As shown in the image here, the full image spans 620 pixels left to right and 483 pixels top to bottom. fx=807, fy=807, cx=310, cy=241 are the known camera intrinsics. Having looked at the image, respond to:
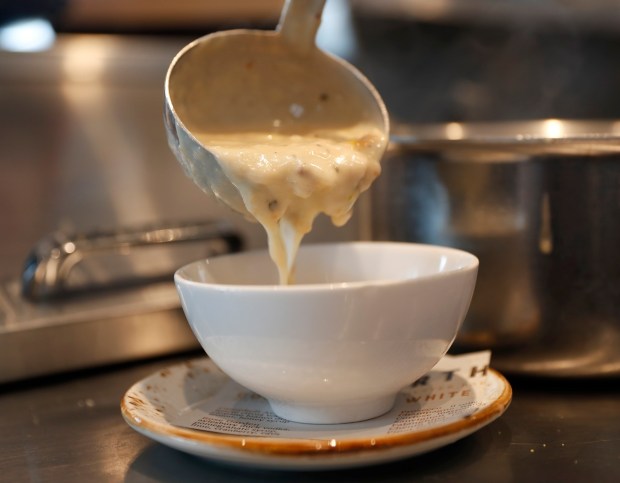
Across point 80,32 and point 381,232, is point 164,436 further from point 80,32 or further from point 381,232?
point 80,32

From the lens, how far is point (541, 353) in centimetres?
72

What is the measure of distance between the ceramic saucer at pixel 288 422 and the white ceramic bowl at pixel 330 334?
0.08ft

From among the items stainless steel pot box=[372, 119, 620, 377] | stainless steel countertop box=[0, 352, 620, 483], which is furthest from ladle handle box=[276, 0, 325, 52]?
stainless steel countertop box=[0, 352, 620, 483]

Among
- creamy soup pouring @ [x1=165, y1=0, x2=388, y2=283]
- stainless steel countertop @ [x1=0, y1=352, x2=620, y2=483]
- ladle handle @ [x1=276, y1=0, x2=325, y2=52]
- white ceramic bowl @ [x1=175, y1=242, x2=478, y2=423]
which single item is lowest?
stainless steel countertop @ [x1=0, y1=352, x2=620, y2=483]

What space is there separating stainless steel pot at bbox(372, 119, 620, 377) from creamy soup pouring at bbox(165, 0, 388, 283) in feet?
0.31

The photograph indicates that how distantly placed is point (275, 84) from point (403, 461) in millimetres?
357

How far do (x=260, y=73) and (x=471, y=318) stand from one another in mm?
300

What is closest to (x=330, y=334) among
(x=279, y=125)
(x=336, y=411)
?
(x=336, y=411)

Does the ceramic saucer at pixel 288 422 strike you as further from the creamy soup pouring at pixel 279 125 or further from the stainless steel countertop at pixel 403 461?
the creamy soup pouring at pixel 279 125

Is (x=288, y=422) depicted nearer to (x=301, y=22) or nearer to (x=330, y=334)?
(x=330, y=334)

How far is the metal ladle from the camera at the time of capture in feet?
2.30

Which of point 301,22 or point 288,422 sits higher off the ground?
point 301,22

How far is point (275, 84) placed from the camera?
735 mm

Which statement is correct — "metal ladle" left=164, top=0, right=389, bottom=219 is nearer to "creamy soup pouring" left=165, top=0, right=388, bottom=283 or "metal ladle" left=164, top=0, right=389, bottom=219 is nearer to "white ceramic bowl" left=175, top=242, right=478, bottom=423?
"creamy soup pouring" left=165, top=0, right=388, bottom=283
